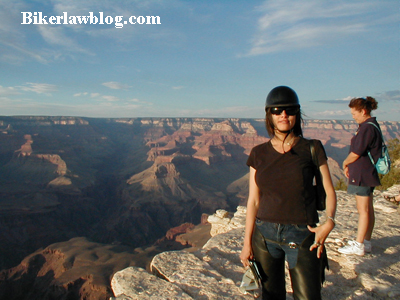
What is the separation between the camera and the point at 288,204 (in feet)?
6.34

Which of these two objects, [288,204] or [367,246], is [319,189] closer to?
[288,204]

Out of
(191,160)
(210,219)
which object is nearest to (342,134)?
(191,160)

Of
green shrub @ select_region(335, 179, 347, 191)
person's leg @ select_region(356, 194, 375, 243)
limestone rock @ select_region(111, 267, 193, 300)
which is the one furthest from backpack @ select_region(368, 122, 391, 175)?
green shrub @ select_region(335, 179, 347, 191)

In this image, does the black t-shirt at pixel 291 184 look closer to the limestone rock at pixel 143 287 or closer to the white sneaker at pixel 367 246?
the limestone rock at pixel 143 287

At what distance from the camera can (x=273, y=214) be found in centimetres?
198

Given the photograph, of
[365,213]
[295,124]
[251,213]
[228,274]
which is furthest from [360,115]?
[228,274]

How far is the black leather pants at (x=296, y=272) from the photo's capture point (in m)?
1.98

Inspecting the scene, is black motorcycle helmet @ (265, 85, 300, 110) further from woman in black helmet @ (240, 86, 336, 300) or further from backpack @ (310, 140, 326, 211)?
backpack @ (310, 140, 326, 211)

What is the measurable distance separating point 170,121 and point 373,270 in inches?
5931

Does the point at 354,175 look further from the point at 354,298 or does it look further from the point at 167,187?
the point at 167,187

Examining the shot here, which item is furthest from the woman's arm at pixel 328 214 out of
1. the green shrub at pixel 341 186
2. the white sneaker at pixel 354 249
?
the green shrub at pixel 341 186

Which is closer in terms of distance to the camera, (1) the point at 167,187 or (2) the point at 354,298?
(2) the point at 354,298

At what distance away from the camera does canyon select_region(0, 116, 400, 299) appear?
77.8ft

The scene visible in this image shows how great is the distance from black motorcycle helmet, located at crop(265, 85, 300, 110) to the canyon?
20416mm
